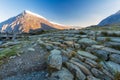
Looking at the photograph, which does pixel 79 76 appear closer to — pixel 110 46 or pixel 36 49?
pixel 110 46

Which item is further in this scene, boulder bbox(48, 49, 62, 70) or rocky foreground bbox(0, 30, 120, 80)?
boulder bbox(48, 49, 62, 70)

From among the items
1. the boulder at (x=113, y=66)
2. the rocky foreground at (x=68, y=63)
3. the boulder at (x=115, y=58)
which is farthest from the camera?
the boulder at (x=115, y=58)

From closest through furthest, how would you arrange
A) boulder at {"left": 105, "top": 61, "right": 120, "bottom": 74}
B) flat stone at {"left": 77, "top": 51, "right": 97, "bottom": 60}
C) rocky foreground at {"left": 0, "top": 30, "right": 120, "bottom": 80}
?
rocky foreground at {"left": 0, "top": 30, "right": 120, "bottom": 80}
boulder at {"left": 105, "top": 61, "right": 120, "bottom": 74}
flat stone at {"left": 77, "top": 51, "right": 97, "bottom": 60}

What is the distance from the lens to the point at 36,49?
640 inches

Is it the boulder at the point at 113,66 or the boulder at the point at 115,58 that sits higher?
the boulder at the point at 115,58

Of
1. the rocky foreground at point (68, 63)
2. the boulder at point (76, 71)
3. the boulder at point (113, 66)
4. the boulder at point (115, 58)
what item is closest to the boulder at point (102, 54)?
the rocky foreground at point (68, 63)

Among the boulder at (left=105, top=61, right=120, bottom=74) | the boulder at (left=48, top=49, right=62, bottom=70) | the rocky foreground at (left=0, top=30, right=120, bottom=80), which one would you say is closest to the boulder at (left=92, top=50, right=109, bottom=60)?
the rocky foreground at (left=0, top=30, right=120, bottom=80)

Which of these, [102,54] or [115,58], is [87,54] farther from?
[115,58]

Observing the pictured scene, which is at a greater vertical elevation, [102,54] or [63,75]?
[102,54]

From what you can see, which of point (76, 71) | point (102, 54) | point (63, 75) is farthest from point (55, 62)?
point (102, 54)

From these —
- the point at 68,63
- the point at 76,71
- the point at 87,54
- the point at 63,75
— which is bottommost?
the point at 63,75

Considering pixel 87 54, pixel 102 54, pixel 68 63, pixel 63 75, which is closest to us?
pixel 63 75

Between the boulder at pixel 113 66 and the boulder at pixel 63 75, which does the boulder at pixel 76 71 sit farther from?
the boulder at pixel 113 66

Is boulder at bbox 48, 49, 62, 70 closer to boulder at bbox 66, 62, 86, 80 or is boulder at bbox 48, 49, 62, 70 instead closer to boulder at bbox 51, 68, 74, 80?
boulder at bbox 51, 68, 74, 80
